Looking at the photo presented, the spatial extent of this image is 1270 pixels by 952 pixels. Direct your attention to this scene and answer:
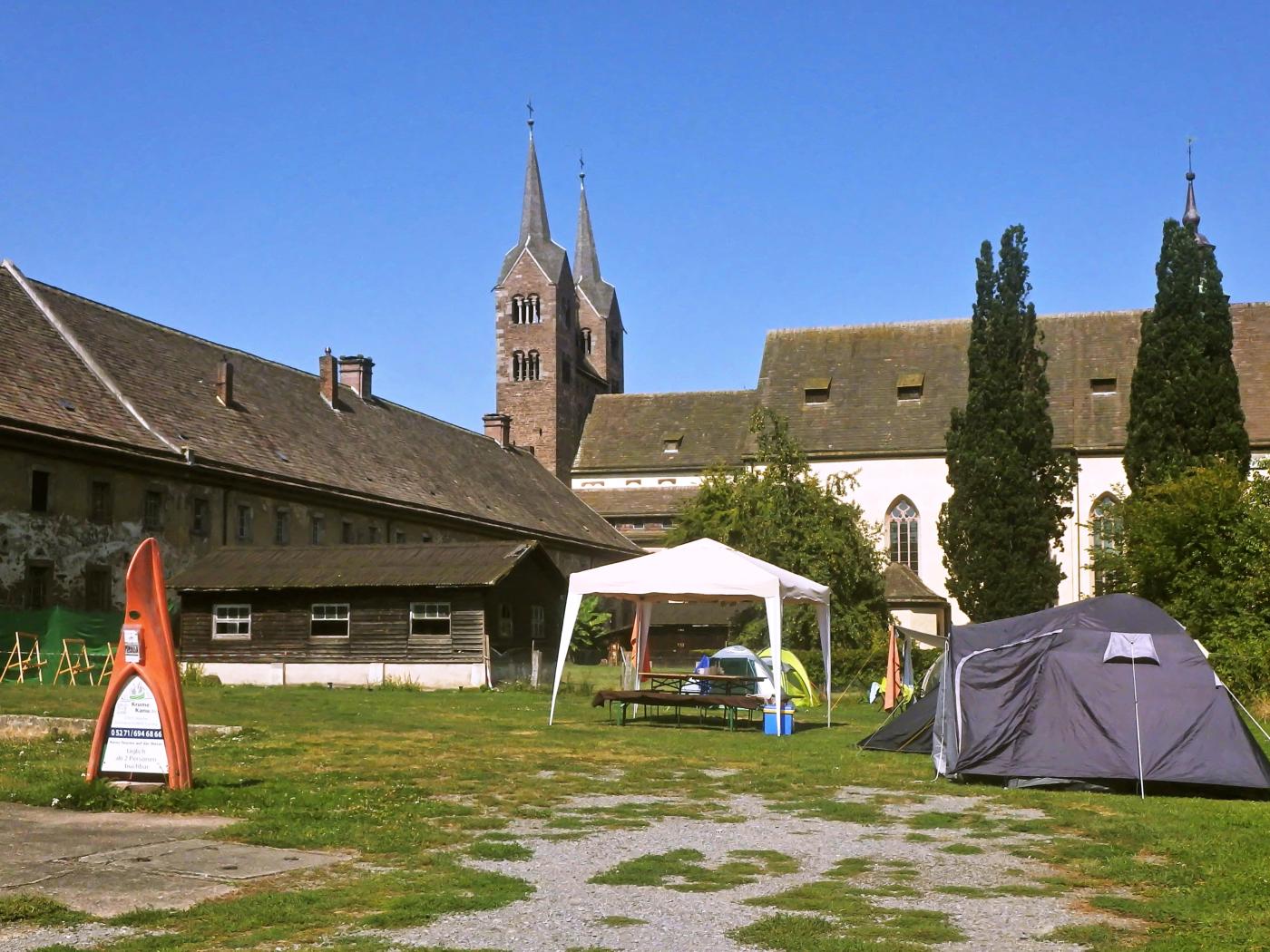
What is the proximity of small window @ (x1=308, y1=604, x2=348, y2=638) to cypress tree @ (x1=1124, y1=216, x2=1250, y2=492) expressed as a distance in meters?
22.4

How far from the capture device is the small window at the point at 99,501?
35688 millimetres

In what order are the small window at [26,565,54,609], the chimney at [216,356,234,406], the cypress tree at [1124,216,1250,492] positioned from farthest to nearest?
the chimney at [216,356,234,406], the cypress tree at [1124,216,1250,492], the small window at [26,565,54,609]

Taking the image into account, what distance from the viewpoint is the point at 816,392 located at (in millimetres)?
63156

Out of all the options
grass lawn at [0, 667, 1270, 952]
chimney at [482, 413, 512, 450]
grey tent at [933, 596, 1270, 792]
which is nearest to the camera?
grass lawn at [0, 667, 1270, 952]

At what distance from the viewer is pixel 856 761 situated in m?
17.4

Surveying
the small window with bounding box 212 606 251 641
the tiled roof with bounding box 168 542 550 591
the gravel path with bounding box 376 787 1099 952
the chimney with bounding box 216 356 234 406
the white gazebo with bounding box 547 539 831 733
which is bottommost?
the gravel path with bounding box 376 787 1099 952

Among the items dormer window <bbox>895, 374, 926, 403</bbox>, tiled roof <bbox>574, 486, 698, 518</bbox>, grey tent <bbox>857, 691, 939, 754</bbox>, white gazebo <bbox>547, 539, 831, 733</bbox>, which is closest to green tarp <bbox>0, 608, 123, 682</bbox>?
white gazebo <bbox>547, 539, 831, 733</bbox>

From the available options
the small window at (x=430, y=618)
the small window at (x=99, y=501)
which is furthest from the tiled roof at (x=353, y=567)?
the small window at (x=99, y=501)

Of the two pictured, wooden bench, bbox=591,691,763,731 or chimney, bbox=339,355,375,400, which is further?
chimney, bbox=339,355,375,400

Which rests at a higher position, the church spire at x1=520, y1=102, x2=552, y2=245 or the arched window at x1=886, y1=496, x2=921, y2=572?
the church spire at x1=520, y1=102, x2=552, y2=245

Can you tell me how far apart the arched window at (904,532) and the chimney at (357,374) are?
72.2 feet

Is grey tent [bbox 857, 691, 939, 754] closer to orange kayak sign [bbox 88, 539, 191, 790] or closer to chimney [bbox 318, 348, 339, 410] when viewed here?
orange kayak sign [bbox 88, 539, 191, 790]

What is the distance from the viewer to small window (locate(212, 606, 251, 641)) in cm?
3628

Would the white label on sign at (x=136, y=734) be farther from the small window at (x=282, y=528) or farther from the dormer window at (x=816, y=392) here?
the dormer window at (x=816, y=392)
